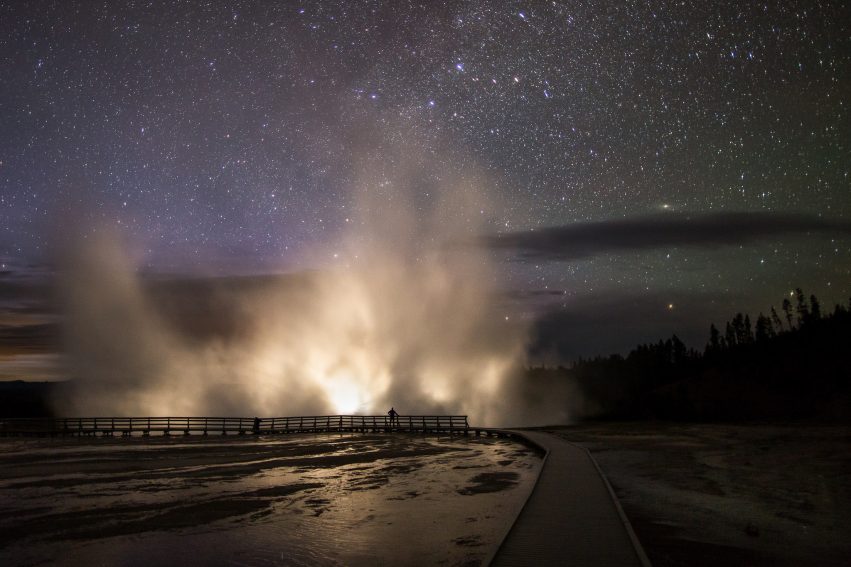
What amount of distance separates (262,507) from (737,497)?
14.4 meters

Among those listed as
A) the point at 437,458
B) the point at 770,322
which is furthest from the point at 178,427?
the point at 770,322

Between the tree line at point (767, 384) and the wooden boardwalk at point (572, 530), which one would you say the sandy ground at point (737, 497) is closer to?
the wooden boardwalk at point (572, 530)

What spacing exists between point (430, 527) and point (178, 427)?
47060 millimetres

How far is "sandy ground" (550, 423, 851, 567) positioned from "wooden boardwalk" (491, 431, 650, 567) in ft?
2.56

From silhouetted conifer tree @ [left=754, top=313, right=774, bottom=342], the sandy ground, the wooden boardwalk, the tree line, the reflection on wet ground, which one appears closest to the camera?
the wooden boardwalk

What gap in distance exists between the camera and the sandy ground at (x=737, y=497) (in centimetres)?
1167

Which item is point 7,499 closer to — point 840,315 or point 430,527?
point 430,527

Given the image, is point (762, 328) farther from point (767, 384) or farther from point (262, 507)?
point (262, 507)

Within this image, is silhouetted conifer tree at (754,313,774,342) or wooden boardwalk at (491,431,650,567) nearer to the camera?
wooden boardwalk at (491,431,650,567)

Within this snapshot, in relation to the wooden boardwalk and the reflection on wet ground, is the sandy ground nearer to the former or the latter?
the wooden boardwalk

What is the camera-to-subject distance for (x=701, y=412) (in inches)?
3002

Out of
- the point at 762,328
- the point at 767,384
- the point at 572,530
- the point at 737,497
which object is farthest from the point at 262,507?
the point at 762,328

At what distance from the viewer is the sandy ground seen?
11.7 m

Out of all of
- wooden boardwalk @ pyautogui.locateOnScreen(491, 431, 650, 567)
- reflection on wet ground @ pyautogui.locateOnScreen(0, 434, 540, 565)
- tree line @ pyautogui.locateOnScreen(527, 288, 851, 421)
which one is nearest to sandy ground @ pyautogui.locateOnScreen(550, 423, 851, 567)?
wooden boardwalk @ pyautogui.locateOnScreen(491, 431, 650, 567)
